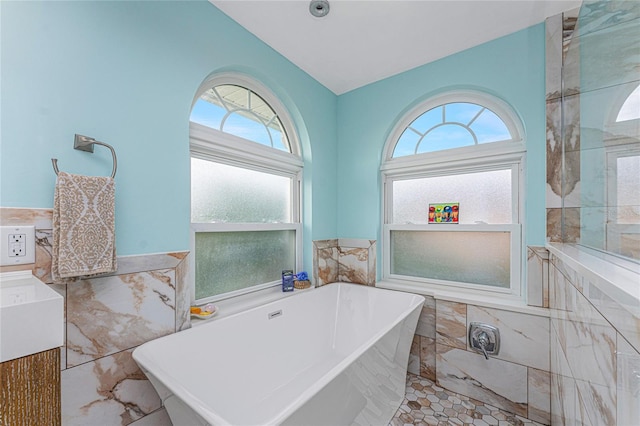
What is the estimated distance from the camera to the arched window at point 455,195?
6.65 feet

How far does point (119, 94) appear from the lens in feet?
4.25

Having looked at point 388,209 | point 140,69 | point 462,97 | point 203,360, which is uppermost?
point 462,97

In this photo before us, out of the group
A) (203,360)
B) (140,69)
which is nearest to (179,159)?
(140,69)

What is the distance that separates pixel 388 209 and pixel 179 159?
1838 mm

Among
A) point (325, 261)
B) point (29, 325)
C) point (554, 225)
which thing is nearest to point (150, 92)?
point (29, 325)

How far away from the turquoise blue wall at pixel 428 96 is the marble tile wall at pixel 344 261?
0.11 meters

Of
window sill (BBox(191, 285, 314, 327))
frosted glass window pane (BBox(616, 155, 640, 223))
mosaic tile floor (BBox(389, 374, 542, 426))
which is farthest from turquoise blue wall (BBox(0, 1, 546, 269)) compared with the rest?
mosaic tile floor (BBox(389, 374, 542, 426))

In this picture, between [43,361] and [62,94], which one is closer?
[43,361]

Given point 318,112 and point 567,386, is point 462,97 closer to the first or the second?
point 318,112

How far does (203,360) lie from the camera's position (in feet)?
4.78

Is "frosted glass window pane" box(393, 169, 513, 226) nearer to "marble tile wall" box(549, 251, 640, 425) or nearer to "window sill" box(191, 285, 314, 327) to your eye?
"marble tile wall" box(549, 251, 640, 425)

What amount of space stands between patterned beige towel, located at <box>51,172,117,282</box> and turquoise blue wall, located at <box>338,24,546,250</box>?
1964mm

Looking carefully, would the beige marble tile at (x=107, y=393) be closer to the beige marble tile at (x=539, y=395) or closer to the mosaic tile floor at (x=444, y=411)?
the mosaic tile floor at (x=444, y=411)

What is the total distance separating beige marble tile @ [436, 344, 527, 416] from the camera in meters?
1.76
